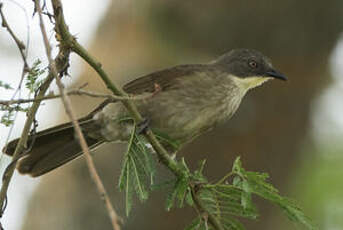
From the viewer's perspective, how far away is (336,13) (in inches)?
313

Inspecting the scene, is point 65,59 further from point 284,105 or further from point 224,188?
point 284,105

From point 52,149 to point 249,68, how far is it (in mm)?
2021

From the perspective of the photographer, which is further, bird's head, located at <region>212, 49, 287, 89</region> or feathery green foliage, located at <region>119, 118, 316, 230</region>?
bird's head, located at <region>212, 49, 287, 89</region>

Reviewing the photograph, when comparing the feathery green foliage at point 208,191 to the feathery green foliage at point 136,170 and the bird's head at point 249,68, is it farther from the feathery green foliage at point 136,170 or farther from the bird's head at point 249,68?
the bird's head at point 249,68

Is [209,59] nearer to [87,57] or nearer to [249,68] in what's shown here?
[249,68]

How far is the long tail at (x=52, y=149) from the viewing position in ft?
16.6

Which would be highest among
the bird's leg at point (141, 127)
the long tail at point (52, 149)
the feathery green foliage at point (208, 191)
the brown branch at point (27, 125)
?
the long tail at point (52, 149)

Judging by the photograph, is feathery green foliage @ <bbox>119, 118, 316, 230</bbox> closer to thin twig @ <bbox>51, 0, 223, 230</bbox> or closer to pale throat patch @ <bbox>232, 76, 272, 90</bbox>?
thin twig @ <bbox>51, 0, 223, 230</bbox>

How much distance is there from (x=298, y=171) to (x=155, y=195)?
2.16 meters

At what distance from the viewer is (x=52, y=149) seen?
17.1ft

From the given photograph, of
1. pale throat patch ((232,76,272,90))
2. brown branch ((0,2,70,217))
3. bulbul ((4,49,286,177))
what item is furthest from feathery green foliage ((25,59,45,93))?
pale throat patch ((232,76,272,90))

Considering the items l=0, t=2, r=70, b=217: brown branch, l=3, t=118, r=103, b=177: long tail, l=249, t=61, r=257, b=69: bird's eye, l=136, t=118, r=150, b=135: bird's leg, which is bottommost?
l=136, t=118, r=150, b=135: bird's leg

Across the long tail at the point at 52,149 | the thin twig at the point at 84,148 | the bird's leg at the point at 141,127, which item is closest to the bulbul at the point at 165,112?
the long tail at the point at 52,149

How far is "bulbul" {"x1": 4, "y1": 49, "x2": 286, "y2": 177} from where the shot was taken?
4922 mm
